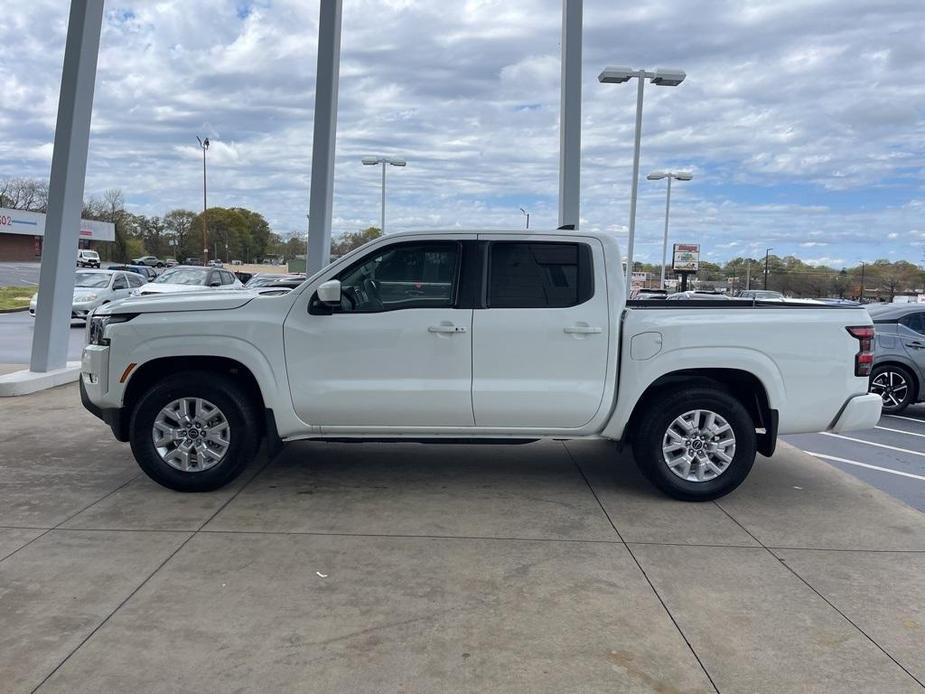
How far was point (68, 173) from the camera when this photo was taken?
32.7ft

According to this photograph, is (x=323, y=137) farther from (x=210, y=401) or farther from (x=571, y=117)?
(x=210, y=401)

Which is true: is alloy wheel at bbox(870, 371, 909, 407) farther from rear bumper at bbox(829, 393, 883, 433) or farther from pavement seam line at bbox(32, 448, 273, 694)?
pavement seam line at bbox(32, 448, 273, 694)

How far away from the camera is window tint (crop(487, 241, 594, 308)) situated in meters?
5.65

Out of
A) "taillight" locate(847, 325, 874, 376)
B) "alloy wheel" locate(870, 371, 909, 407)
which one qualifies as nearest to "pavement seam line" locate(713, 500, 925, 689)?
"taillight" locate(847, 325, 874, 376)

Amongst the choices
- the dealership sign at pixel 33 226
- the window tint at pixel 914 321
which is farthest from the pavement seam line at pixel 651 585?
the dealership sign at pixel 33 226

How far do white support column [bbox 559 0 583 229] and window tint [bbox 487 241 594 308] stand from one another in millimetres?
4383

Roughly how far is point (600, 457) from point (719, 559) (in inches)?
97.9

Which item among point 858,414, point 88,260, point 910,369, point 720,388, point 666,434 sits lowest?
point 666,434

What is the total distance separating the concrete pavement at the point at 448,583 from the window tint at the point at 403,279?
143 cm

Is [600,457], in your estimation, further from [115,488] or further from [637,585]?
[115,488]

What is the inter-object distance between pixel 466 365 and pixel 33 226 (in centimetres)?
8392

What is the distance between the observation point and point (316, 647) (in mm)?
3465

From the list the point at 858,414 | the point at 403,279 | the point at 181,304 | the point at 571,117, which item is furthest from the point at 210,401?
the point at 571,117

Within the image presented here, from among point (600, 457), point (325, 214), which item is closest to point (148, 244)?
point (325, 214)
